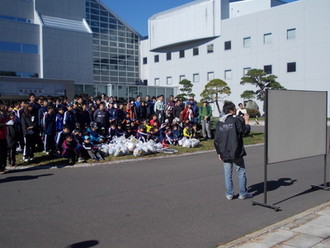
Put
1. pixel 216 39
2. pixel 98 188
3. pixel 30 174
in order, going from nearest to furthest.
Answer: pixel 98 188, pixel 30 174, pixel 216 39

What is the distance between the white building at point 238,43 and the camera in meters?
39.7

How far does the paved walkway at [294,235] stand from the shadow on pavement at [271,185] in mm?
1787

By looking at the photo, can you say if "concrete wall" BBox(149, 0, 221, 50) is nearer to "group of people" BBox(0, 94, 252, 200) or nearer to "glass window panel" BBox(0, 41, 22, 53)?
"glass window panel" BBox(0, 41, 22, 53)

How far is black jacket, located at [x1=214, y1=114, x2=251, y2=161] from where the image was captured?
6273mm

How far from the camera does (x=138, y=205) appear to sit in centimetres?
621

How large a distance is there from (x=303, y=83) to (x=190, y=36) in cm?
1907

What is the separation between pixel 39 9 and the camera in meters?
43.0

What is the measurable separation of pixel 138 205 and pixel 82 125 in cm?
724

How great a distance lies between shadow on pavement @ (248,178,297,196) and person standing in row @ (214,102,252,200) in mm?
783

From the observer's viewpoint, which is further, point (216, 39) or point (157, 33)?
point (157, 33)

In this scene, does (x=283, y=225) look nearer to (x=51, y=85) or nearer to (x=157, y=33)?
(x=51, y=85)

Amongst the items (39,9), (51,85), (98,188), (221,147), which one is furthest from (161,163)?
(39,9)

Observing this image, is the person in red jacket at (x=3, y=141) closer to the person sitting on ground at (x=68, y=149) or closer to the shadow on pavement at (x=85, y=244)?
the person sitting on ground at (x=68, y=149)

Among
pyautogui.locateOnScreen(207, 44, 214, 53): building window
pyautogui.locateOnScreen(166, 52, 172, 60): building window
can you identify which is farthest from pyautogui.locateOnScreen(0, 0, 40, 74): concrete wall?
pyautogui.locateOnScreen(207, 44, 214, 53): building window
